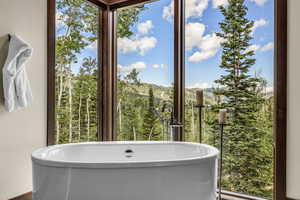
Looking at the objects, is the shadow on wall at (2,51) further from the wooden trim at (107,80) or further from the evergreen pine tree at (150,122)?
the evergreen pine tree at (150,122)

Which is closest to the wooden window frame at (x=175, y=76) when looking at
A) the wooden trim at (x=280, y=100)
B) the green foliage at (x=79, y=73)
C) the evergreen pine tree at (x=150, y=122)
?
the wooden trim at (x=280, y=100)

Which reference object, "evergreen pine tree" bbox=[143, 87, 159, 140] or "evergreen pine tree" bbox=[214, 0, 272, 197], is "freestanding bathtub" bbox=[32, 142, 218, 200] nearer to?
"evergreen pine tree" bbox=[214, 0, 272, 197]

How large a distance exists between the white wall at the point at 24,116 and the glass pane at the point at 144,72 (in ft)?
3.35

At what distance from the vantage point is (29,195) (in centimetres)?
232

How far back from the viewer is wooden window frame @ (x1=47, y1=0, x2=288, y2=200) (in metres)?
2.13

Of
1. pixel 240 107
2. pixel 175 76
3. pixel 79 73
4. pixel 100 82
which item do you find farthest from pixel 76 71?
pixel 240 107

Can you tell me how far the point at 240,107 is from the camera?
2408mm

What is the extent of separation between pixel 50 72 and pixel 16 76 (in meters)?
0.45

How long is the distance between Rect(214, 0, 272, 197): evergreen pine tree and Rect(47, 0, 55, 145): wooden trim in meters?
1.69

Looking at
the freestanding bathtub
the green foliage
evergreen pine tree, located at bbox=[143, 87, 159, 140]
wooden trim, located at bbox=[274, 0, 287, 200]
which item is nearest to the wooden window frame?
wooden trim, located at bbox=[274, 0, 287, 200]

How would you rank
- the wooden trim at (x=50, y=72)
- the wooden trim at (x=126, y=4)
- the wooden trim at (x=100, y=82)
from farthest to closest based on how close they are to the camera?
the wooden trim at (x=100, y=82), the wooden trim at (x=126, y=4), the wooden trim at (x=50, y=72)

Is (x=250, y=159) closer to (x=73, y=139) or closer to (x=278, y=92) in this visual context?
(x=278, y=92)

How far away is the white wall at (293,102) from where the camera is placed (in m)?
2.06

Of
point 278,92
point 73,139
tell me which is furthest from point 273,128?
point 73,139
